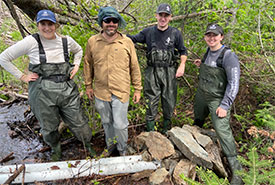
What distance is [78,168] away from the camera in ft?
8.72

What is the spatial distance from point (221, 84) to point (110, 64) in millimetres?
1861

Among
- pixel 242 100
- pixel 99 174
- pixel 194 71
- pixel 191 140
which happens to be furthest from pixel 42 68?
pixel 242 100

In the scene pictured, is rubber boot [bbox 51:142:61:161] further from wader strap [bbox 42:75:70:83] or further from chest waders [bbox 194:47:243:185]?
chest waders [bbox 194:47:243:185]

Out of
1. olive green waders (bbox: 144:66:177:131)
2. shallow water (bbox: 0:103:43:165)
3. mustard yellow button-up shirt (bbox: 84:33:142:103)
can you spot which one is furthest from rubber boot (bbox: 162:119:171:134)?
shallow water (bbox: 0:103:43:165)

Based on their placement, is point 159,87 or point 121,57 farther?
point 159,87

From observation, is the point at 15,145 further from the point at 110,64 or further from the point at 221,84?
the point at 221,84

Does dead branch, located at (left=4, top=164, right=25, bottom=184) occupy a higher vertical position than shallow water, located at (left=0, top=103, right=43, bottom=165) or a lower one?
higher

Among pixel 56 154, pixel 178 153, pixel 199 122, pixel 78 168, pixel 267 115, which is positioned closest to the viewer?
pixel 267 115

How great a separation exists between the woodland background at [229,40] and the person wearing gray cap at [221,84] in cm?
33

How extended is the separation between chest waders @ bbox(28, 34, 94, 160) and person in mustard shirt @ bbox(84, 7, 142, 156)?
0.33m

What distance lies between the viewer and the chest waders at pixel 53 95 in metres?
2.55

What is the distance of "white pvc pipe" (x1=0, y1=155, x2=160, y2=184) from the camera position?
2.49 metres

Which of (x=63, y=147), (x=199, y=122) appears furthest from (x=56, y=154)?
(x=199, y=122)

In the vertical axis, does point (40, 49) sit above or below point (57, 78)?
above
